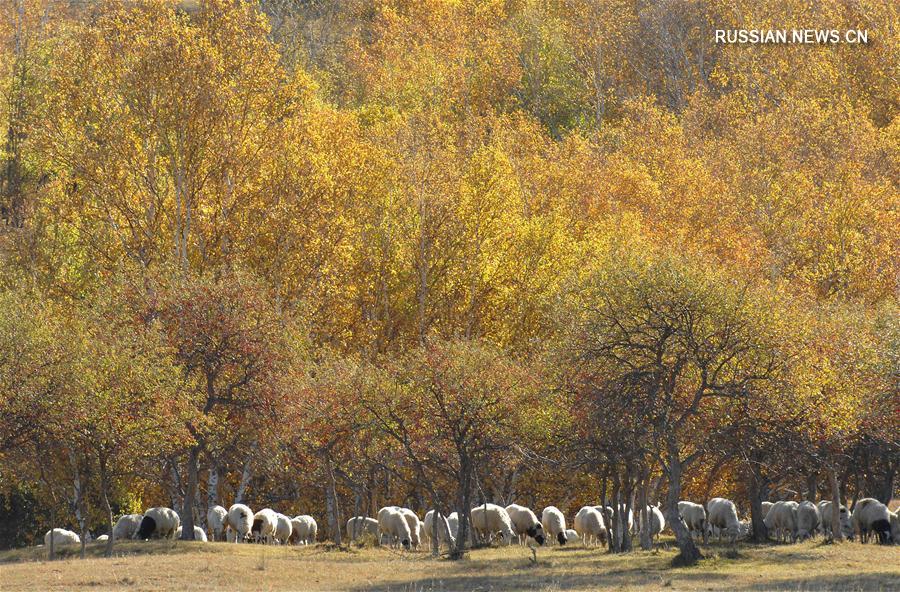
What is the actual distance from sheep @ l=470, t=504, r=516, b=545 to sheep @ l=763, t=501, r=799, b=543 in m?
11.5

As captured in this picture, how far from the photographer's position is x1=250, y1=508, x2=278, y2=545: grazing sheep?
181 ft

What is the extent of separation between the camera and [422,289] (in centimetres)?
6366

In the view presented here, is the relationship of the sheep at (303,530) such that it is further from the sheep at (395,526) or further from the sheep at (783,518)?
the sheep at (783,518)

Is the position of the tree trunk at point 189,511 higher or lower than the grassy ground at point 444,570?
higher

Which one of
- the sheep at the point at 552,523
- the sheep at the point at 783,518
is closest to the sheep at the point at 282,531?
the sheep at the point at 552,523

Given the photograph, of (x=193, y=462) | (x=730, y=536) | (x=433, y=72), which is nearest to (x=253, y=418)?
(x=193, y=462)

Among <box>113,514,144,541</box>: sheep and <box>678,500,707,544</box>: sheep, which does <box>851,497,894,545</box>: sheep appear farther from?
<box>113,514,144,541</box>: sheep

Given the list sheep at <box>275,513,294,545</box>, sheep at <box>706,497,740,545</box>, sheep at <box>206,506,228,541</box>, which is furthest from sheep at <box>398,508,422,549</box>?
sheep at <box>706,497,740,545</box>

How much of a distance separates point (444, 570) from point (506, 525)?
15.6 m

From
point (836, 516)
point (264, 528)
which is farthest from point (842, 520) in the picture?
point (264, 528)

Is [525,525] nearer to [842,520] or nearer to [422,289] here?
[842,520]

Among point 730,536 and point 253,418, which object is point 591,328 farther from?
point 730,536

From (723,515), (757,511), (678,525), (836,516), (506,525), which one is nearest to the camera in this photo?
(678,525)

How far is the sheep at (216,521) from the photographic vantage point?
57.0 m
